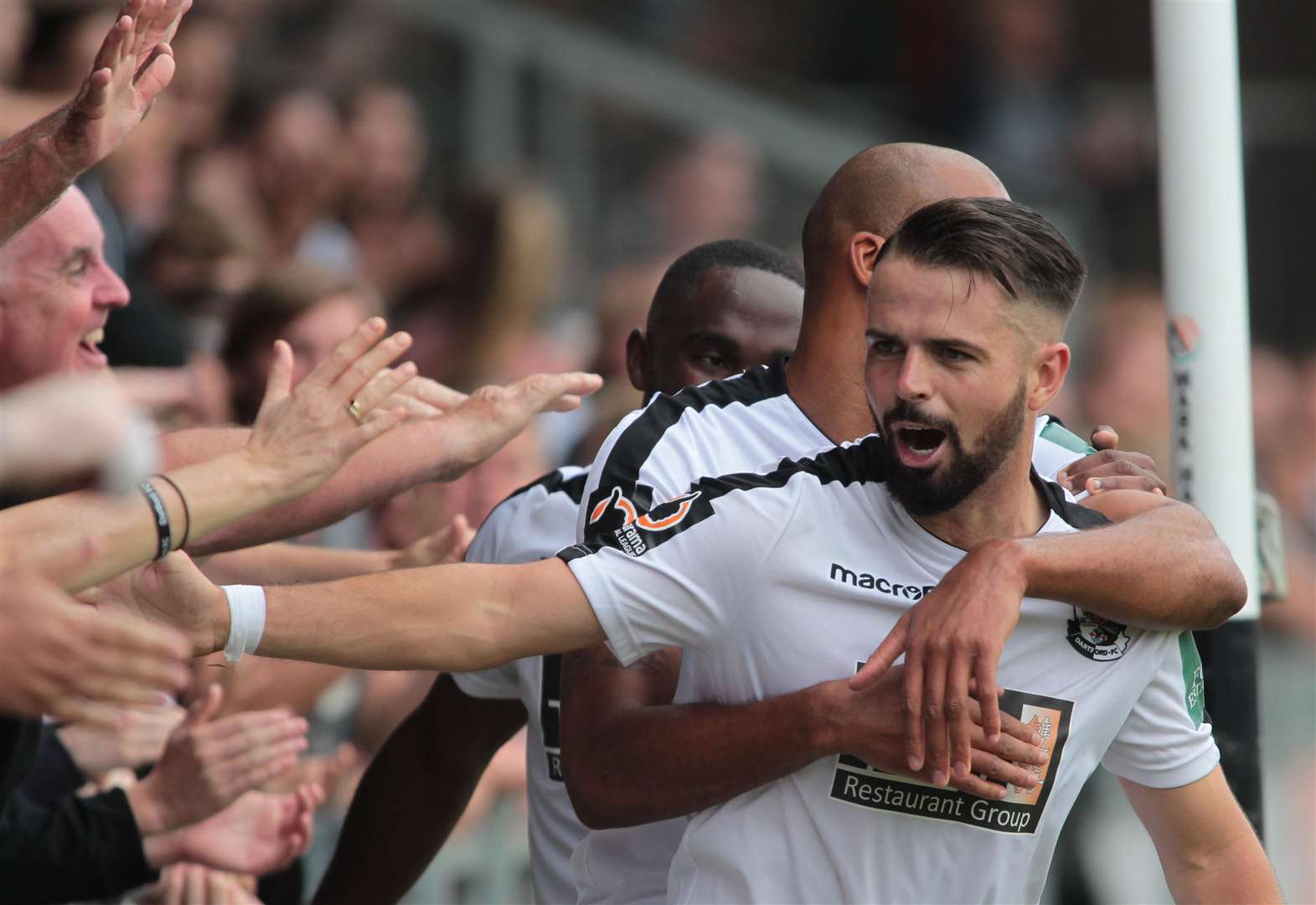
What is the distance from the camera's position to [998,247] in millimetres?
3203

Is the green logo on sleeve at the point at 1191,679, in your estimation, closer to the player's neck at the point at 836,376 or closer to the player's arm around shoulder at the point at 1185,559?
the player's arm around shoulder at the point at 1185,559

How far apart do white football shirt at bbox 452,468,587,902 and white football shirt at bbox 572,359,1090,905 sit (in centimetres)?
25

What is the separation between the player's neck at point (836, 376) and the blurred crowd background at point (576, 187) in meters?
0.95

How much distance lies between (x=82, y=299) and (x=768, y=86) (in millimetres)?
8727

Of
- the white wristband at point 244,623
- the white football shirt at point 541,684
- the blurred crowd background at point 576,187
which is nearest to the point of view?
the white wristband at point 244,623

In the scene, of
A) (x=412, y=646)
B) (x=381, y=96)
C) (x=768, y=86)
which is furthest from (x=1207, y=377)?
(x=768, y=86)

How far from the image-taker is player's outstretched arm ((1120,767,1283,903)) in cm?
344

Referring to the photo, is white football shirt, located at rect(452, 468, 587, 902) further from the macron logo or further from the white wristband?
the white wristband

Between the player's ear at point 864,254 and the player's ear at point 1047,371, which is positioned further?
the player's ear at point 864,254

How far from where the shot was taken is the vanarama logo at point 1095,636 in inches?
130

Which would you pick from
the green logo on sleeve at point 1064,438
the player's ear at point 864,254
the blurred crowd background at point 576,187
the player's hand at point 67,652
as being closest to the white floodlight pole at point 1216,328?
the blurred crowd background at point 576,187

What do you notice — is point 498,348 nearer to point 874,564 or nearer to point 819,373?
point 819,373

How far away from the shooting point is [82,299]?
4.40 metres

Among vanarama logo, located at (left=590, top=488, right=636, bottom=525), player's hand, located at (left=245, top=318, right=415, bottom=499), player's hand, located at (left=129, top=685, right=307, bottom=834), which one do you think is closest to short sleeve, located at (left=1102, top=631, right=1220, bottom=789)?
vanarama logo, located at (left=590, top=488, right=636, bottom=525)
